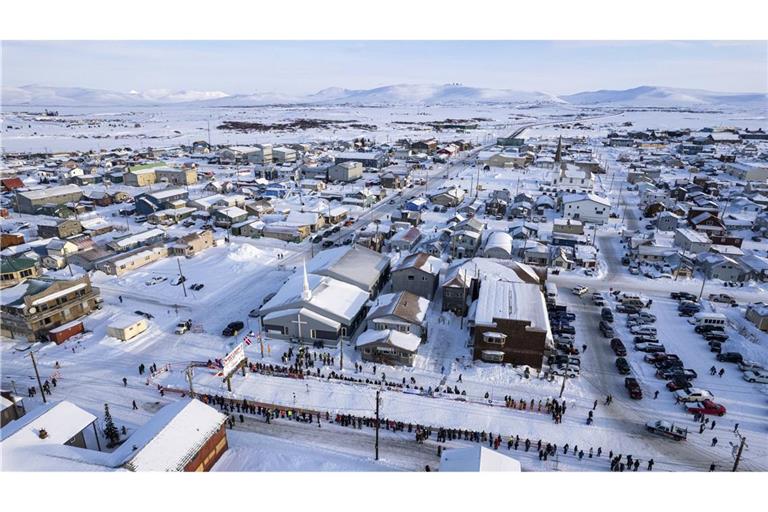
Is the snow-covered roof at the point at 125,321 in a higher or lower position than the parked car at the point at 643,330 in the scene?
higher

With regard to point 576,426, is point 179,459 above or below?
above

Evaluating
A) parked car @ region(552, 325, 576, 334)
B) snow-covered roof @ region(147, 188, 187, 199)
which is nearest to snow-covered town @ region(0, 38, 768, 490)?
parked car @ region(552, 325, 576, 334)

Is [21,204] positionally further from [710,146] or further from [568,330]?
[710,146]

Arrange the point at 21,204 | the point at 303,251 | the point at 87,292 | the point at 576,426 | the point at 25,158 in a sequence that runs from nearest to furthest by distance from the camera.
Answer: the point at 576,426, the point at 87,292, the point at 303,251, the point at 21,204, the point at 25,158

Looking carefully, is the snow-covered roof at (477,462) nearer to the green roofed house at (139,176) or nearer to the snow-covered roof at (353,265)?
the snow-covered roof at (353,265)

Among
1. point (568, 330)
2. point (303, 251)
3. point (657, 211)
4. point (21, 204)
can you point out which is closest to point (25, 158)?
point (21, 204)

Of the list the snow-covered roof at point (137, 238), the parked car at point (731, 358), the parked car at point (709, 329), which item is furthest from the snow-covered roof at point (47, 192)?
the parked car at point (731, 358)

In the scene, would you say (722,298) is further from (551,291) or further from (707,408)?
(707,408)
